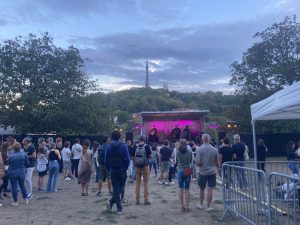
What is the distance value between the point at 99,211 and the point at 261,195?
399cm

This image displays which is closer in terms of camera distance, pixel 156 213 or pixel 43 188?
pixel 156 213

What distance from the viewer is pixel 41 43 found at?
25672 mm

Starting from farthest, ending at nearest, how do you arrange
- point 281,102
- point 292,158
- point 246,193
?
point 292,158, point 281,102, point 246,193

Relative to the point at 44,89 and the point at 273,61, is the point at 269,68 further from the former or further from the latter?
the point at 44,89

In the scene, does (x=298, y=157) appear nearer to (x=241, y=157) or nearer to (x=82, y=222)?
(x=241, y=157)

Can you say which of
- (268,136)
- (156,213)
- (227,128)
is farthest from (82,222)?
(227,128)

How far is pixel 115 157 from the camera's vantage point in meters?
8.39

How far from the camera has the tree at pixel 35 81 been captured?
2458 cm

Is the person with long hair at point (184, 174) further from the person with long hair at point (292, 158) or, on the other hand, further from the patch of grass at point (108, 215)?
the person with long hair at point (292, 158)

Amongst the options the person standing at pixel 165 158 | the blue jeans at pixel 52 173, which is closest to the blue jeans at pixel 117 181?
the blue jeans at pixel 52 173

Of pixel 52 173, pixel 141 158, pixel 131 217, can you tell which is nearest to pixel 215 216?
pixel 131 217

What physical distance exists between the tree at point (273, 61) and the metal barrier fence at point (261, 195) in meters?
24.8

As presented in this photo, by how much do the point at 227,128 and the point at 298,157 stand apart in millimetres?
20966

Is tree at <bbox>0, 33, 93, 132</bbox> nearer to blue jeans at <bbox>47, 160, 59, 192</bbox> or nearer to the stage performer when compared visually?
the stage performer
